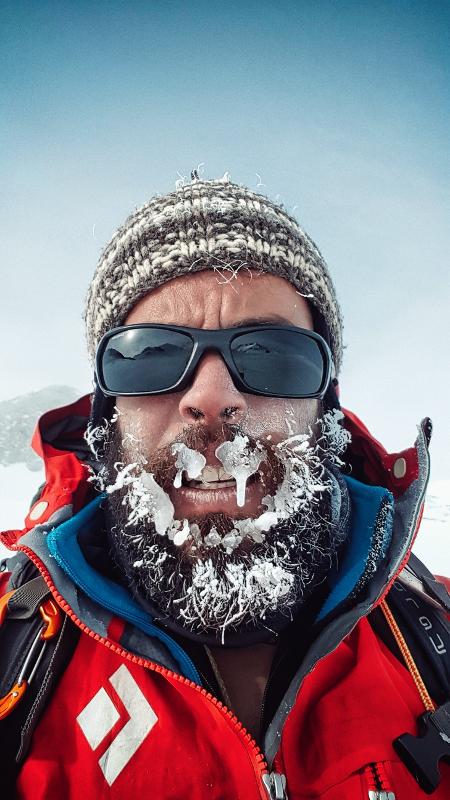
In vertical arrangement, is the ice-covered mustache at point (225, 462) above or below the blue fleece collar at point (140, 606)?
above

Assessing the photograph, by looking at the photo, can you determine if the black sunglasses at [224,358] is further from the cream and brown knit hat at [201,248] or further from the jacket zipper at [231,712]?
the jacket zipper at [231,712]

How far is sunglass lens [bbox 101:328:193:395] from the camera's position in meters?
1.59

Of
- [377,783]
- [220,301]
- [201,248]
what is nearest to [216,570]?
[377,783]

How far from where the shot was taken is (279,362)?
161 cm

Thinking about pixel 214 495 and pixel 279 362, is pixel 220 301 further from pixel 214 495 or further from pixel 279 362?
pixel 214 495

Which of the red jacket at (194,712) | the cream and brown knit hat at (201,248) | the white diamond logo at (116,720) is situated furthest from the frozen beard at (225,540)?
the cream and brown knit hat at (201,248)

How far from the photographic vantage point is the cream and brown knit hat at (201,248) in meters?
1.81

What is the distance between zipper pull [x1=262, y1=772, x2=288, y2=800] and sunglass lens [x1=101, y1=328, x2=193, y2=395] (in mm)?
1319

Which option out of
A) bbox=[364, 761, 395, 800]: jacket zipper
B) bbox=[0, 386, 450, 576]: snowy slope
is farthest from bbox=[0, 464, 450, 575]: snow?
bbox=[364, 761, 395, 800]: jacket zipper

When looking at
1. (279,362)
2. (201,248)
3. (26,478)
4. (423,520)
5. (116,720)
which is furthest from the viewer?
(26,478)

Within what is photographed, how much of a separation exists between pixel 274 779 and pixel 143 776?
1.31 feet

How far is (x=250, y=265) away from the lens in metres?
1.82

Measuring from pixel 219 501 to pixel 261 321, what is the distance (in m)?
0.80

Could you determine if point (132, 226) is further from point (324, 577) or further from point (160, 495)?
point (324, 577)
